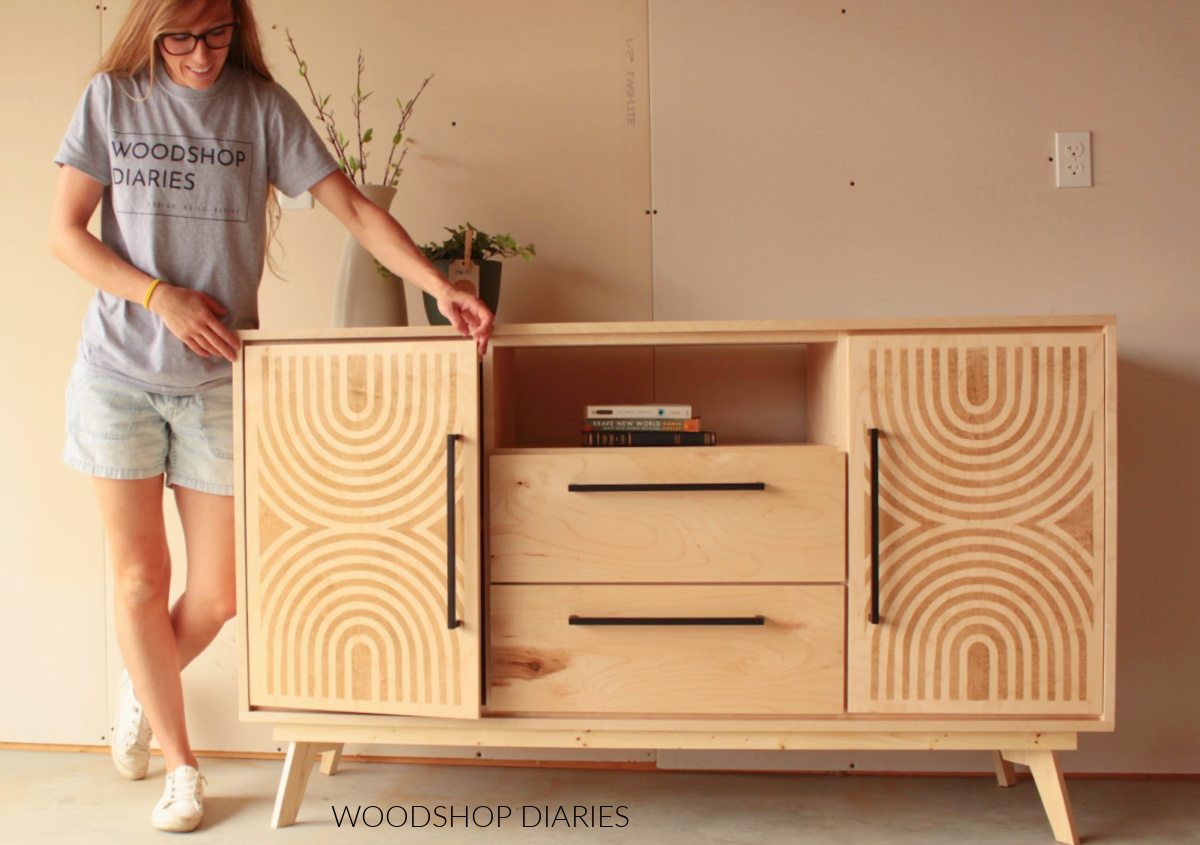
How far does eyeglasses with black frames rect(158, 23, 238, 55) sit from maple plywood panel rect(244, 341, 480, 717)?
492 millimetres

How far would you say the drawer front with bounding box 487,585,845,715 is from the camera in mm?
1301

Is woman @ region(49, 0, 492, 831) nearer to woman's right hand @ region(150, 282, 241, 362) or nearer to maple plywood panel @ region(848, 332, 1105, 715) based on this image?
woman's right hand @ region(150, 282, 241, 362)

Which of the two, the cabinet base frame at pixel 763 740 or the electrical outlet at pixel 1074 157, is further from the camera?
the electrical outlet at pixel 1074 157

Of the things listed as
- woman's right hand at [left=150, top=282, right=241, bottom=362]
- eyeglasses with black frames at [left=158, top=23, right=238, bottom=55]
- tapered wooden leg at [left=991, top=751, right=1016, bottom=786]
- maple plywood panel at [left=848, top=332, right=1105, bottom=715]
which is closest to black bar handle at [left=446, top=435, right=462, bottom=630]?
woman's right hand at [left=150, top=282, right=241, bottom=362]

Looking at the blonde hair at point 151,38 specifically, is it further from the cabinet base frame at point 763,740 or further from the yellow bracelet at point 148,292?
the cabinet base frame at point 763,740

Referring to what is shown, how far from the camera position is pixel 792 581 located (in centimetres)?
130

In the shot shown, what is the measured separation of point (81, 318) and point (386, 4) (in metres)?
0.94

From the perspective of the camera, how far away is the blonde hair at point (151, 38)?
1268 mm

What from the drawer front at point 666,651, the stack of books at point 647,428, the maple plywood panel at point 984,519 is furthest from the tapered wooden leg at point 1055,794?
the stack of books at point 647,428

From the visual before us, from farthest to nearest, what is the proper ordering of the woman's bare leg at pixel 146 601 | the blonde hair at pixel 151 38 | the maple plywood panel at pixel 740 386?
the maple plywood panel at pixel 740 386 → the woman's bare leg at pixel 146 601 → the blonde hair at pixel 151 38

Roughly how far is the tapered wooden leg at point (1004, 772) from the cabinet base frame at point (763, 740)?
0.20 metres

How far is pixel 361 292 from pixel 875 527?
1.01 m

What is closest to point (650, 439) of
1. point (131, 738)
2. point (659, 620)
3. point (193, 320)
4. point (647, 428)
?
point (647, 428)

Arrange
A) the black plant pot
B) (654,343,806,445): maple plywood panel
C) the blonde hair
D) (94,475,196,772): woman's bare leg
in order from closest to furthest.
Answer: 1. the blonde hair
2. (94,475,196,772): woman's bare leg
3. the black plant pot
4. (654,343,806,445): maple plywood panel
